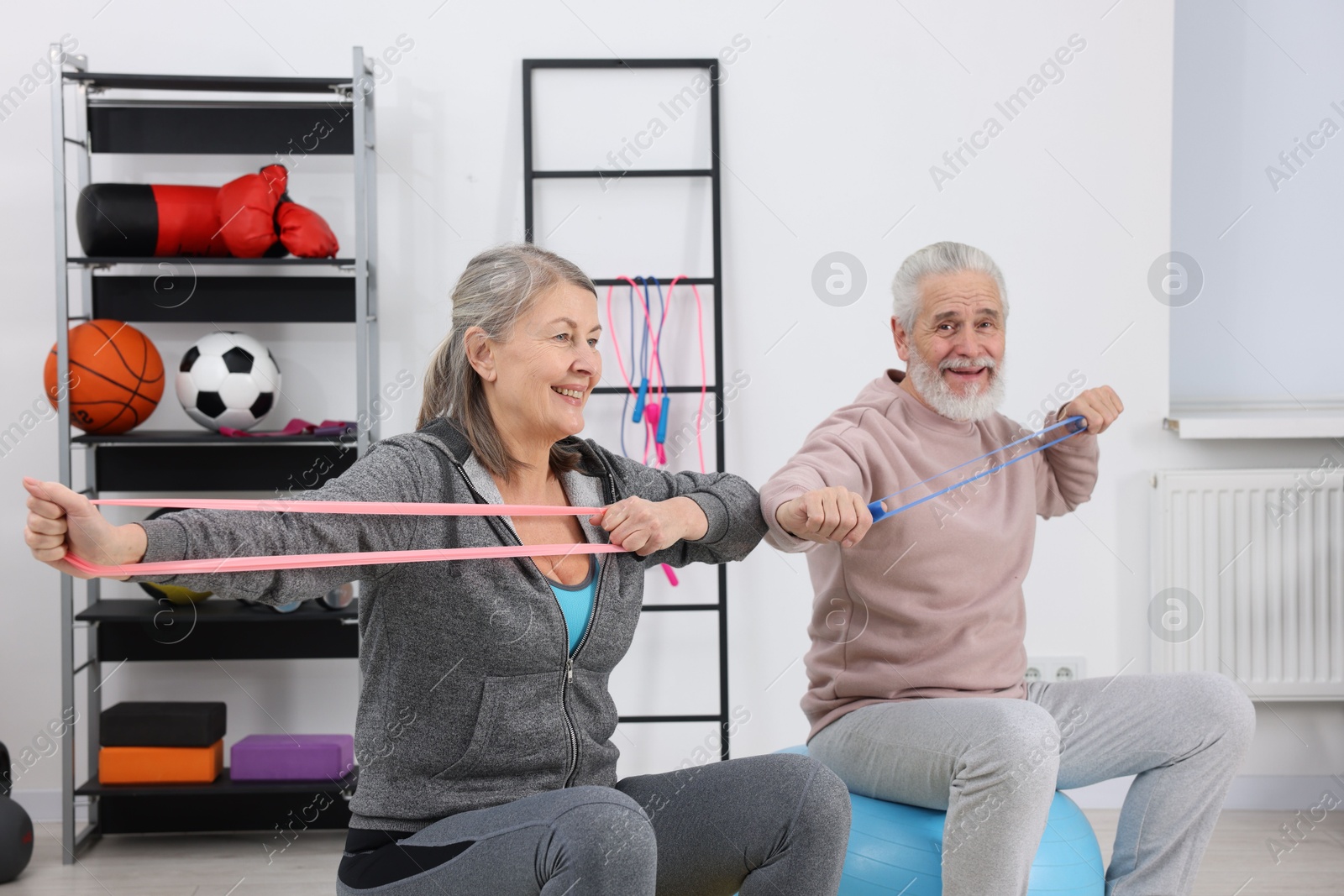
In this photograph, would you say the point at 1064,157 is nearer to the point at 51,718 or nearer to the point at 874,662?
the point at 874,662

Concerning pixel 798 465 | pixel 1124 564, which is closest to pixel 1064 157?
pixel 1124 564

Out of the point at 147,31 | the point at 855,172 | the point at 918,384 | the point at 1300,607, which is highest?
the point at 147,31

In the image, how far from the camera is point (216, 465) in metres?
2.87

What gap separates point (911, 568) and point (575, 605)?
0.59m

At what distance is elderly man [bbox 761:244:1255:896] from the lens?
1562 millimetres

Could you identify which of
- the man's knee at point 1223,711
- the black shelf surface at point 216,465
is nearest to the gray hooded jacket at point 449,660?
the man's knee at point 1223,711

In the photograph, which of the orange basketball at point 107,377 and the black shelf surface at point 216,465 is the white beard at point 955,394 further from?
the orange basketball at point 107,377

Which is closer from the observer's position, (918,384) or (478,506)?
(478,506)

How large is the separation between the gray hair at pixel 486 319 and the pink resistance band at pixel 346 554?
124 mm

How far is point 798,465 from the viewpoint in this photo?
5.79ft

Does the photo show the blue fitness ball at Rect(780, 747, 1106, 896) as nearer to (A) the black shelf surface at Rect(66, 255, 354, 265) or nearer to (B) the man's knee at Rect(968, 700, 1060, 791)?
(B) the man's knee at Rect(968, 700, 1060, 791)

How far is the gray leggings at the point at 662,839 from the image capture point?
128 cm

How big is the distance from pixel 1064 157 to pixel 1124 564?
1126 millimetres

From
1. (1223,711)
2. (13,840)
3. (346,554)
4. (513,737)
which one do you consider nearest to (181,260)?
(13,840)
